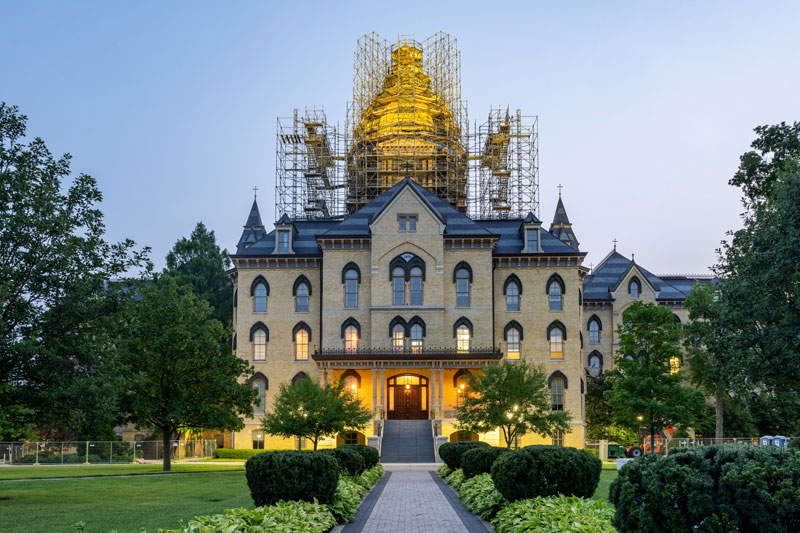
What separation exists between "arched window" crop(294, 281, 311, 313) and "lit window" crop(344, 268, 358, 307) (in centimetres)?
297

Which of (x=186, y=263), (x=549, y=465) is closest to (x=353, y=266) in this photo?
(x=186, y=263)

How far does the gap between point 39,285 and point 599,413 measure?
45.7 meters

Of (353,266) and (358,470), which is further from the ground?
(353,266)

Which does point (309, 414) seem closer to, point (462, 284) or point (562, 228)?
point (462, 284)

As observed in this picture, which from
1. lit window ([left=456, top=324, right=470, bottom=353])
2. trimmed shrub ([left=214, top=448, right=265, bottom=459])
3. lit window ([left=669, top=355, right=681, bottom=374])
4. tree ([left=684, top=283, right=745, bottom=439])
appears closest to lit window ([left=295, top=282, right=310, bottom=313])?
A: trimmed shrub ([left=214, top=448, right=265, bottom=459])

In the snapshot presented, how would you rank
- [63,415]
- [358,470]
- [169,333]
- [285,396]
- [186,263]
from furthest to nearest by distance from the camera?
[186,263] < [285,396] < [169,333] < [358,470] < [63,415]

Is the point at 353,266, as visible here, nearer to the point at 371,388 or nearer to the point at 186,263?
the point at 371,388

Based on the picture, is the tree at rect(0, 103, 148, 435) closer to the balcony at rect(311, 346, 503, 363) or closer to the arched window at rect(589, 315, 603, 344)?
the balcony at rect(311, 346, 503, 363)

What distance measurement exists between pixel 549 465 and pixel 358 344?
123 ft

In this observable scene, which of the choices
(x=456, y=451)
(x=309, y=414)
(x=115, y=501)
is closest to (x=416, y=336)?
(x=309, y=414)

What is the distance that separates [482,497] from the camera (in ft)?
61.0

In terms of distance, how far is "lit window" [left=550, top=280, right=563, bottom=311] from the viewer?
2115 inches

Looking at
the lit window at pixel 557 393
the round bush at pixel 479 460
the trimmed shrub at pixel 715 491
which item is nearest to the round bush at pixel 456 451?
the round bush at pixel 479 460

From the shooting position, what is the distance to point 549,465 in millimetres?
15414
